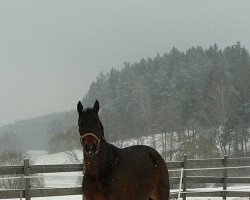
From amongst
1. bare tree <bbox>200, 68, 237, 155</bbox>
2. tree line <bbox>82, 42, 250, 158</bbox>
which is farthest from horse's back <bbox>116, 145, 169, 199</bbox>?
bare tree <bbox>200, 68, 237, 155</bbox>

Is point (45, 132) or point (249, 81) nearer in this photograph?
point (249, 81)

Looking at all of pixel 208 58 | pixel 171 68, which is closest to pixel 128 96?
pixel 171 68

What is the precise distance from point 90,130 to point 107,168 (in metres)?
0.46

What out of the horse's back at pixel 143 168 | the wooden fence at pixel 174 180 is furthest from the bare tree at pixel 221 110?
the horse's back at pixel 143 168

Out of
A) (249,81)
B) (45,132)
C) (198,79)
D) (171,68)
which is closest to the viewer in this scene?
(249,81)

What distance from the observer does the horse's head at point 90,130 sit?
14.8ft

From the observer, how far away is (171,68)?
262ft

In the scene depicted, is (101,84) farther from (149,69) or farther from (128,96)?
(128,96)

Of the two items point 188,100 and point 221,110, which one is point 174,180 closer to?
point 221,110

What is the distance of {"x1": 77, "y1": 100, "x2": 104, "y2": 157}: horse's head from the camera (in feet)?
14.8

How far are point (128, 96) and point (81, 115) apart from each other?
69.3 m

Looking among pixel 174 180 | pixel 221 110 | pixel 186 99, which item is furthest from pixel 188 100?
pixel 174 180

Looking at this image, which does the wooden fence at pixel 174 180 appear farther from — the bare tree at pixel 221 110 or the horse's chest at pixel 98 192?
the bare tree at pixel 221 110

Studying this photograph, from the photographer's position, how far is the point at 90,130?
4.57 meters
